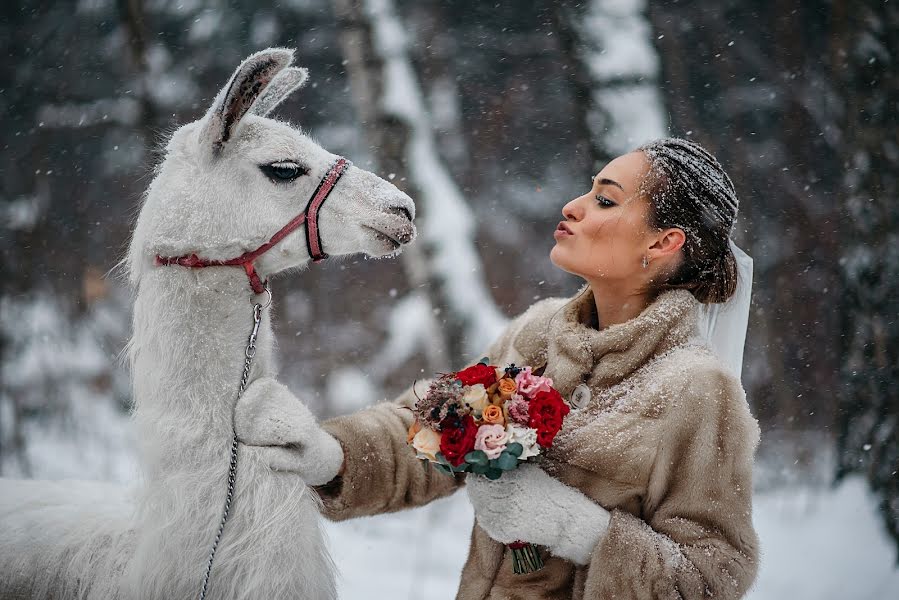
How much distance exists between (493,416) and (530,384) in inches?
3.7

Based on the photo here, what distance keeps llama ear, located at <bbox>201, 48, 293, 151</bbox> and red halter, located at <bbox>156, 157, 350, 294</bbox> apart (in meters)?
0.20

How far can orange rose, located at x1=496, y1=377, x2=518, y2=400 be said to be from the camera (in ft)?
4.03

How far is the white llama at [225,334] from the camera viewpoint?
4.13ft

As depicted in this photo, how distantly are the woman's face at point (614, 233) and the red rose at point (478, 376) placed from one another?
1.00ft

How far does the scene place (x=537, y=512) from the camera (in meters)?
1.24

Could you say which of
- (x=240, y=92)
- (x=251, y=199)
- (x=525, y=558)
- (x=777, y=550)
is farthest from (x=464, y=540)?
(x=240, y=92)

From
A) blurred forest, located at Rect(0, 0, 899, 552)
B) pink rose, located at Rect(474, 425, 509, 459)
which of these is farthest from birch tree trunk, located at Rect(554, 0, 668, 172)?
pink rose, located at Rect(474, 425, 509, 459)

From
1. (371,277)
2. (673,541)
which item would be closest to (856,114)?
(371,277)

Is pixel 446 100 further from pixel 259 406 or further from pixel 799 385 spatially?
pixel 259 406

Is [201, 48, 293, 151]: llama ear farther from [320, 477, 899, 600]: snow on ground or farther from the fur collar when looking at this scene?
[320, 477, 899, 600]: snow on ground

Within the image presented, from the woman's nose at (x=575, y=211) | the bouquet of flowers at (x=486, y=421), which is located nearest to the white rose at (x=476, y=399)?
the bouquet of flowers at (x=486, y=421)

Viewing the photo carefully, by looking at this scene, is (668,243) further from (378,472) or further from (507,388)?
(378,472)

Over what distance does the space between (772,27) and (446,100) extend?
6.53 ft

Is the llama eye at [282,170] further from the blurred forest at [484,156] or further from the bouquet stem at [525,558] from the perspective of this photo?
the blurred forest at [484,156]
